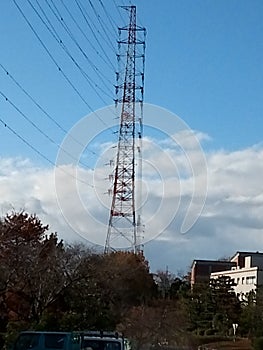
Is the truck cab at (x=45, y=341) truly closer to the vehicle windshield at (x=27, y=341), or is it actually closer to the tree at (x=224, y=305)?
the vehicle windshield at (x=27, y=341)

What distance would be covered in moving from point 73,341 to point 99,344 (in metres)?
1.14

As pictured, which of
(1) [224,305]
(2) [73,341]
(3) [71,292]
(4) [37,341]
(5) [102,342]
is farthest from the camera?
(1) [224,305]

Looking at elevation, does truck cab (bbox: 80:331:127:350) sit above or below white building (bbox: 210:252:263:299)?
below

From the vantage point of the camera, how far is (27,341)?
23.9m

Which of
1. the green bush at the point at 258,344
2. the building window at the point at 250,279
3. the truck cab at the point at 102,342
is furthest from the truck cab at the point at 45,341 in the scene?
the building window at the point at 250,279

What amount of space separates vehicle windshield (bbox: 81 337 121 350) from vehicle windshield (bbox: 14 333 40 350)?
91.6 inches

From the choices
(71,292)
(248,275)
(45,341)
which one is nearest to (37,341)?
(45,341)

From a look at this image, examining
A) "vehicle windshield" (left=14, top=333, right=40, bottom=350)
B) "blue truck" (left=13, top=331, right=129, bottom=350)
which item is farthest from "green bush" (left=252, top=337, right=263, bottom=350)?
"vehicle windshield" (left=14, top=333, right=40, bottom=350)

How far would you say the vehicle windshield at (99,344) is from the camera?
21.0 m

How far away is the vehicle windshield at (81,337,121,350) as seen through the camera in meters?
21.0

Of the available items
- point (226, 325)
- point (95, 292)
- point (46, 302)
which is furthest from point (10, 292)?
point (226, 325)

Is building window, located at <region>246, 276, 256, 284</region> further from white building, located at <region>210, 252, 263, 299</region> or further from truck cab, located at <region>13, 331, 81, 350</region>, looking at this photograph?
truck cab, located at <region>13, 331, 81, 350</region>

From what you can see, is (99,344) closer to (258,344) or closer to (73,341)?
(73,341)

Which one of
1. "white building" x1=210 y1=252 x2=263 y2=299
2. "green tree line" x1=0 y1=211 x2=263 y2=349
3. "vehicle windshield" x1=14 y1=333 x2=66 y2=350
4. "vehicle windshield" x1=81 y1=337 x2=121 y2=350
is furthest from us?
"white building" x1=210 y1=252 x2=263 y2=299
